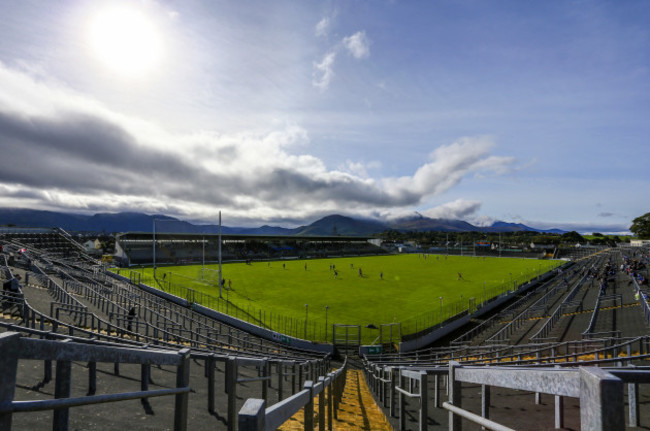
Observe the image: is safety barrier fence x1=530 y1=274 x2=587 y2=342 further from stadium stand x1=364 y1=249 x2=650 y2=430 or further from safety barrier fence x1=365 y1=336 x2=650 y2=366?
stadium stand x1=364 y1=249 x2=650 y2=430

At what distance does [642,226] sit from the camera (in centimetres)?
12975

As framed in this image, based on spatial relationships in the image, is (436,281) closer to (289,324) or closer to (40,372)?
(289,324)

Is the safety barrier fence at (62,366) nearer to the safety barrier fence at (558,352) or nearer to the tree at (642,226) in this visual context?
the safety barrier fence at (558,352)

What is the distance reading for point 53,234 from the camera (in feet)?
231

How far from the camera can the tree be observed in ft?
420

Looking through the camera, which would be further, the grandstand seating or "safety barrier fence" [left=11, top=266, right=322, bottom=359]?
"safety barrier fence" [left=11, top=266, right=322, bottom=359]

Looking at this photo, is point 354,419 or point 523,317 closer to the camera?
point 354,419

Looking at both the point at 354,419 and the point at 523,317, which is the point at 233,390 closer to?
the point at 354,419

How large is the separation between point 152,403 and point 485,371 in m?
4.78

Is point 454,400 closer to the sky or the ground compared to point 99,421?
closer to the sky

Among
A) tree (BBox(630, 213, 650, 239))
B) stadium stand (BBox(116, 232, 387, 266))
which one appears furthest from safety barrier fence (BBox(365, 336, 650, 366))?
tree (BBox(630, 213, 650, 239))

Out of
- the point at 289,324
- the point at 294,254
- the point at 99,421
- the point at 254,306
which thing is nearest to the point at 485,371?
→ the point at 99,421

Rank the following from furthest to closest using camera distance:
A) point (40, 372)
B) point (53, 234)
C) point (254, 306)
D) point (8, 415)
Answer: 1. point (53, 234)
2. point (254, 306)
3. point (40, 372)
4. point (8, 415)

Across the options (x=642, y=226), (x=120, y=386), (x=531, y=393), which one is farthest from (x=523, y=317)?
(x=642, y=226)
